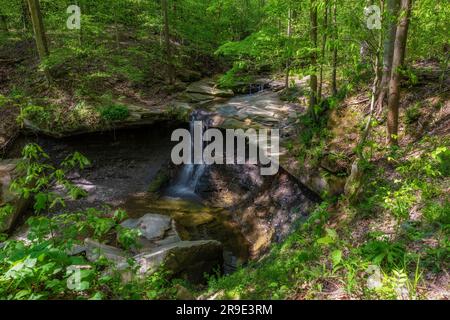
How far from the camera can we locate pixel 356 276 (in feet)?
10.9

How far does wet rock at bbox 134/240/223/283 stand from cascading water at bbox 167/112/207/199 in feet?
13.2

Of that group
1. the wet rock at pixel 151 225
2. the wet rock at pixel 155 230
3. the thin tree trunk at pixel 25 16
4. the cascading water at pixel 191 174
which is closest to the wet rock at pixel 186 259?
the wet rock at pixel 155 230

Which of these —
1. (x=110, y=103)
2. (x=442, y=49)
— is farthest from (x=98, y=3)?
(x=442, y=49)

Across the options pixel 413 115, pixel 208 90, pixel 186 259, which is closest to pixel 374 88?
pixel 413 115

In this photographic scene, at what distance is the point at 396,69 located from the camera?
18.2 ft

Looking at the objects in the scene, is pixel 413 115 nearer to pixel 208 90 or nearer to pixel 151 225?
pixel 151 225

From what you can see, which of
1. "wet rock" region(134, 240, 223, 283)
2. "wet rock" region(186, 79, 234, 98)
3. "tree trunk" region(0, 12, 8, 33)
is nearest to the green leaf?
"wet rock" region(134, 240, 223, 283)

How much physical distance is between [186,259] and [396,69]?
5334 mm

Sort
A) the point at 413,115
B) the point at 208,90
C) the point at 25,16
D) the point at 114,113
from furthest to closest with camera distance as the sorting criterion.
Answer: the point at 208,90 → the point at 25,16 → the point at 114,113 → the point at 413,115

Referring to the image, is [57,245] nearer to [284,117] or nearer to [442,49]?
[284,117]

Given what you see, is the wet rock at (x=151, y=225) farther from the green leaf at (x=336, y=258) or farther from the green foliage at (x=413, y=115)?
the green foliage at (x=413, y=115)

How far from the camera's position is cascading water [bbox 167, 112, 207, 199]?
11.0m

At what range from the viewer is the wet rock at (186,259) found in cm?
565
